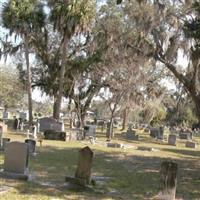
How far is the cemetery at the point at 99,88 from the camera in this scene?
12211 mm

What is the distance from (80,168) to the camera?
12.1m

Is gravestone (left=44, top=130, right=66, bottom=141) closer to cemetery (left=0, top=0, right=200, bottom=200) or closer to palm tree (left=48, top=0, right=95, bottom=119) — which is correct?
cemetery (left=0, top=0, right=200, bottom=200)

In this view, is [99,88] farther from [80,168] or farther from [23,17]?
[80,168]

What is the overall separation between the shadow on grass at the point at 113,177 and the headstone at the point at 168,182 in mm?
795

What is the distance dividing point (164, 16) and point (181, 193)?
11.1 metres

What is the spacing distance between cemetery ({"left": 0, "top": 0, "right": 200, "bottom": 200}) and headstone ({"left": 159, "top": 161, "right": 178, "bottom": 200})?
0.02 meters

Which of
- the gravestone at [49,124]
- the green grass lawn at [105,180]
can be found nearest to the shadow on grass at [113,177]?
the green grass lawn at [105,180]

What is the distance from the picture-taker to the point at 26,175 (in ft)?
40.5

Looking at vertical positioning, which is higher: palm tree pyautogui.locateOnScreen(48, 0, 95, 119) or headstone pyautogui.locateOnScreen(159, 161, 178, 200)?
palm tree pyautogui.locateOnScreen(48, 0, 95, 119)

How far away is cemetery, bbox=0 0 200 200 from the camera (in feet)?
40.1

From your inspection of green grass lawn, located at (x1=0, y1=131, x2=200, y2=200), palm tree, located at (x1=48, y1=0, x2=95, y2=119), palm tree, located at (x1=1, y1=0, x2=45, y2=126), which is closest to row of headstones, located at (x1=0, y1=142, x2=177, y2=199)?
green grass lawn, located at (x1=0, y1=131, x2=200, y2=200)

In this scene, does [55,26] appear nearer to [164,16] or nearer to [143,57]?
[143,57]

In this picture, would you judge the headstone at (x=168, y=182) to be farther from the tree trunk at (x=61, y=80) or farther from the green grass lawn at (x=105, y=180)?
the tree trunk at (x=61, y=80)

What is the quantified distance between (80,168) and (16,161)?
1635mm
